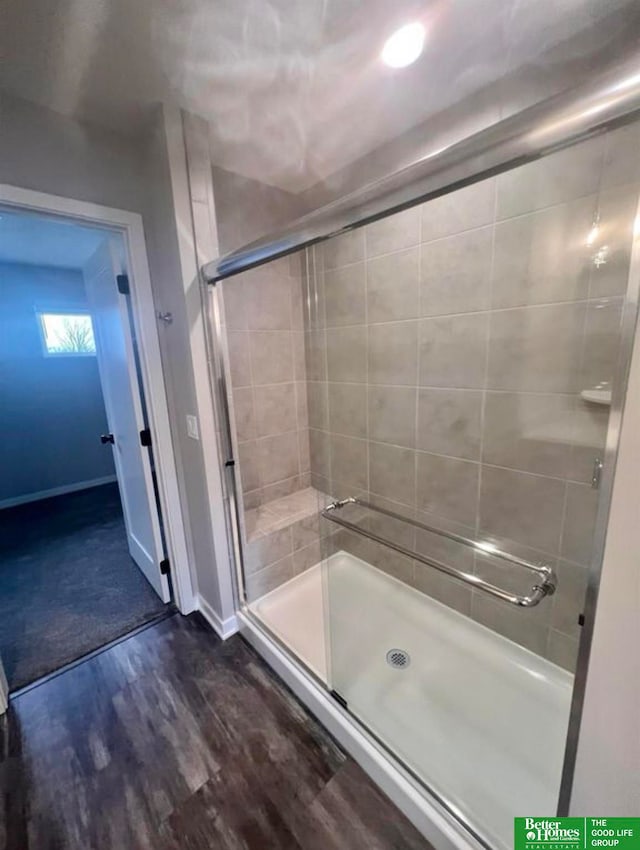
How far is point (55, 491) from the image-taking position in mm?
3811

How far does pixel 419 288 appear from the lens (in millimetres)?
1628

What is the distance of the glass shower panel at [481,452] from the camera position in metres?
1.14

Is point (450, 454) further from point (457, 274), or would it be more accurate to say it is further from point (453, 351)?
point (457, 274)

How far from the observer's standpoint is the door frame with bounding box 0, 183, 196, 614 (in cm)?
137

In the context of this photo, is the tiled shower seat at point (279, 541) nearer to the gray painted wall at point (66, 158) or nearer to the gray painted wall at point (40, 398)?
the gray painted wall at point (66, 158)

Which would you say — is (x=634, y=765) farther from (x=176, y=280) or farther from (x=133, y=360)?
(x=133, y=360)

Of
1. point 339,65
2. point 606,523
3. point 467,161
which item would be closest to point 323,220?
point 467,161

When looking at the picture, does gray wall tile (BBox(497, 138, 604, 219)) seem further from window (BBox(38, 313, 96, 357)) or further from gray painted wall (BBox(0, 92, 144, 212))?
window (BBox(38, 313, 96, 357))

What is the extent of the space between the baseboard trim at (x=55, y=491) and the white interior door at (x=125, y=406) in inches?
83.7

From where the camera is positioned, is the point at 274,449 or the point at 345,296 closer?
the point at 345,296

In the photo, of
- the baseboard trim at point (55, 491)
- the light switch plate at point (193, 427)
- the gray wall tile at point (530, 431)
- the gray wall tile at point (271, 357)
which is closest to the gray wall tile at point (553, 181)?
the gray wall tile at point (530, 431)

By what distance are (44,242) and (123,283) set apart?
1.78 m

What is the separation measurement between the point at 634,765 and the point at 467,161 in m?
1.19

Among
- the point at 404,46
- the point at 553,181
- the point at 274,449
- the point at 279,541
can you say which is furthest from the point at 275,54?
the point at 279,541
